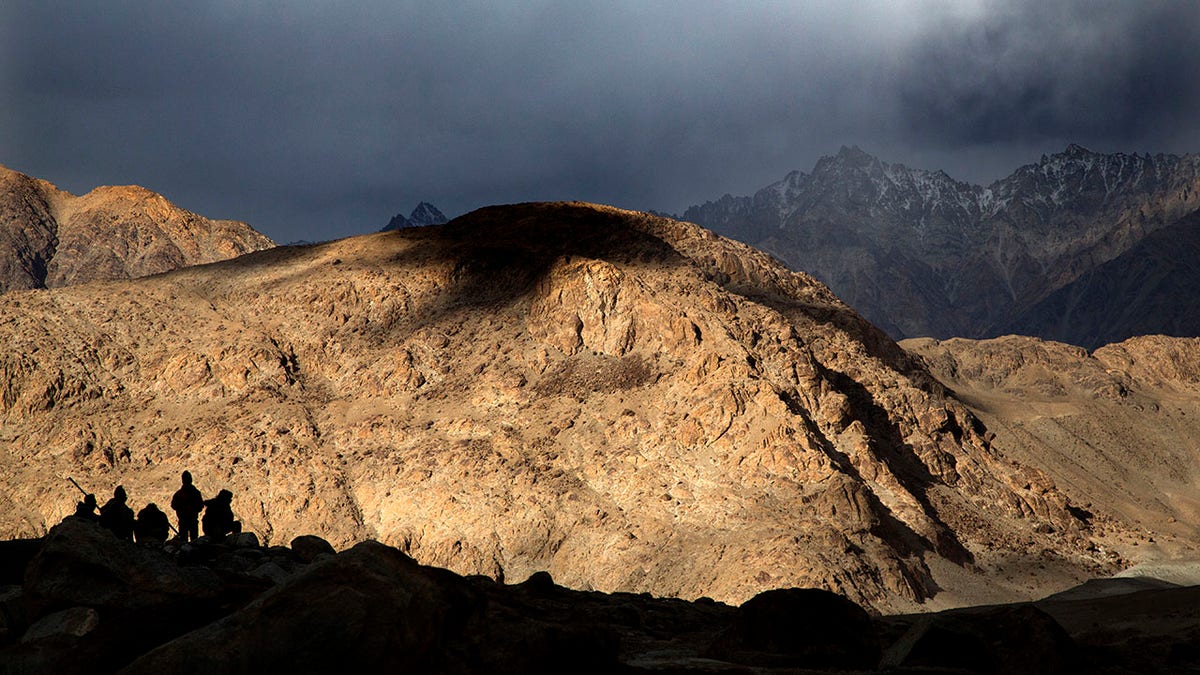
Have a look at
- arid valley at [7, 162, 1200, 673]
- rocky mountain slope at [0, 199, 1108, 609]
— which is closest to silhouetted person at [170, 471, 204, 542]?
arid valley at [7, 162, 1200, 673]

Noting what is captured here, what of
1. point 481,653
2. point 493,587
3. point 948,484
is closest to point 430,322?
point 948,484

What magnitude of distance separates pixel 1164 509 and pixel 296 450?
55522 mm

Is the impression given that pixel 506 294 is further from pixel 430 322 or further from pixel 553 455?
pixel 553 455

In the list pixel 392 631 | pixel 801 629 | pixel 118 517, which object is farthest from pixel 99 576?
pixel 801 629

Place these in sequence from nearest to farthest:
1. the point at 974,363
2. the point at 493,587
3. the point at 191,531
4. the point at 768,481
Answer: the point at 493,587 < the point at 191,531 < the point at 768,481 < the point at 974,363

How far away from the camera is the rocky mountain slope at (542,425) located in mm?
37781

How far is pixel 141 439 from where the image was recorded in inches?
1785

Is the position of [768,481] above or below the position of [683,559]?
above

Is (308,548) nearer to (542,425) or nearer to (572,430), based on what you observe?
(572,430)

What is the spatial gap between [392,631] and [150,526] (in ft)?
39.2

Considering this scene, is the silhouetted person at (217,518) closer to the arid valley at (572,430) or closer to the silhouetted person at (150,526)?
the silhouetted person at (150,526)

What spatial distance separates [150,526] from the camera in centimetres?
1664

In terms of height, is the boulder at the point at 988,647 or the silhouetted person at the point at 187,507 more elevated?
the silhouetted person at the point at 187,507

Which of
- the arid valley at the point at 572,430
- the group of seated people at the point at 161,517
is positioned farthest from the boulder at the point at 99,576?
the arid valley at the point at 572,430
